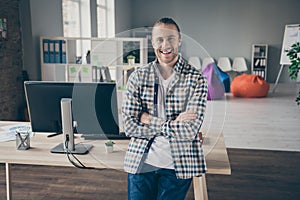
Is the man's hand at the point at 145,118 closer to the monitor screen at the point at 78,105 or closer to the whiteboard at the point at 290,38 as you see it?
the monitor screen at the point at 78,105

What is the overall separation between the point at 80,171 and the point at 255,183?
1577 mm

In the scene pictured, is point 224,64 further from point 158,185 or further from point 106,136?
point 158,185

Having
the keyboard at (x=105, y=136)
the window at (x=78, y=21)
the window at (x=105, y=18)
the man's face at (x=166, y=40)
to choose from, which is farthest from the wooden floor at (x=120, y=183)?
the window at (x=105, y=18)

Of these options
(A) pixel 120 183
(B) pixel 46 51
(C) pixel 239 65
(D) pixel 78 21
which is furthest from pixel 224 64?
(A) pixel 120 183

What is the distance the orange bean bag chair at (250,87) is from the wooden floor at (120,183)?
3.72 metres

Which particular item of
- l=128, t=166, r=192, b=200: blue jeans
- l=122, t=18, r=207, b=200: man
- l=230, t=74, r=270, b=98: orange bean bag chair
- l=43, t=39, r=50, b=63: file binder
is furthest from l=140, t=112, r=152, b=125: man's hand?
l=230, t=74, r=270, b=98: orange bean bag chair

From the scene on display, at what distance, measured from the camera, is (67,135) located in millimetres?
1809

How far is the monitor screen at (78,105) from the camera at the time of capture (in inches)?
68.6

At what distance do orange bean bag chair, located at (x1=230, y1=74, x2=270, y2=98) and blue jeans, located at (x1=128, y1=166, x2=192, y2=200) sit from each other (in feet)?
19.9

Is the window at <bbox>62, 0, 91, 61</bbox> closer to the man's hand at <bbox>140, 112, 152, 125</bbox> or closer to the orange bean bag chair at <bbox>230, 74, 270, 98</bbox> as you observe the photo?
the orange bean bag chair at <bbox>230, 74, 270, 98</bbox>

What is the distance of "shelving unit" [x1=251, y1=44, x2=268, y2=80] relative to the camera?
9.50 m

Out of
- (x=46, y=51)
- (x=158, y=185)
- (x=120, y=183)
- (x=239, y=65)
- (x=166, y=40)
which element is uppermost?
(x=166, y=40)

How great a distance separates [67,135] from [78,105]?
17 centimetres

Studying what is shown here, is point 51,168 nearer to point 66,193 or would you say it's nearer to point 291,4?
point 66,193
